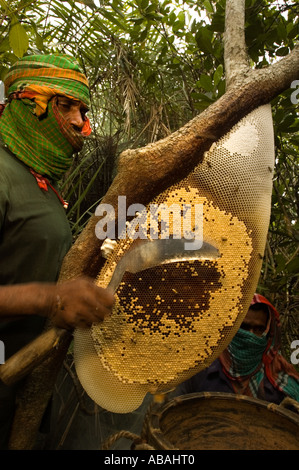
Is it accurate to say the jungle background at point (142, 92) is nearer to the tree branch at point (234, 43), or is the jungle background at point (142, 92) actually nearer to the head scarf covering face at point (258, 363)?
the head scarf covering face at point (258, 363)

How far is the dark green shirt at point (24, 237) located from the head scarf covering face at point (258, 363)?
3.92 feet

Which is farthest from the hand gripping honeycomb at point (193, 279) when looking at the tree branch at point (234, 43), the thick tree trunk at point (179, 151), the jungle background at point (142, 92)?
the jungle background at point (142, 92)

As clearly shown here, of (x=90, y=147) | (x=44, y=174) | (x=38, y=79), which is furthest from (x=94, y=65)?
(x=44, y=174)

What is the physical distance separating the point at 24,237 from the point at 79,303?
33cm

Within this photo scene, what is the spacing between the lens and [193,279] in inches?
33.7

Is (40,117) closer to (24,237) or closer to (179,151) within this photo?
(24,237)

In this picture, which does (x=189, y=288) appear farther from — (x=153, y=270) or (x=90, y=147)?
(x=90, y=147)

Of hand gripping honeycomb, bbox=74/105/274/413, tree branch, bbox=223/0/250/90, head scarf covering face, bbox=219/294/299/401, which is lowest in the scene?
head scarf covering face, bbox=219/294/299/401

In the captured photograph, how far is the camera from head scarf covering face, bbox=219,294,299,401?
70.4 inches

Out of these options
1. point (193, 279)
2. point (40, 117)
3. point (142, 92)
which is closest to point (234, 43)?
point (40, 117)

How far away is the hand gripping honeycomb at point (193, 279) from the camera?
0.85 m

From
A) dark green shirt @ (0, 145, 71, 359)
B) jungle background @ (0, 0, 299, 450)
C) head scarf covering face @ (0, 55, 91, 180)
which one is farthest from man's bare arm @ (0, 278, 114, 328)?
jungle background @ (0, 0, 299, 450)

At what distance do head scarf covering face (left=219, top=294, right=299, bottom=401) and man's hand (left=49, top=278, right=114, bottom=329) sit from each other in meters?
1.28

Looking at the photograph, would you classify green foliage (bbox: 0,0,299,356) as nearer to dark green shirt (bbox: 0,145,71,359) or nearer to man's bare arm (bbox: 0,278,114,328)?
dark green shirt (bbox: 0,145,71,359)
